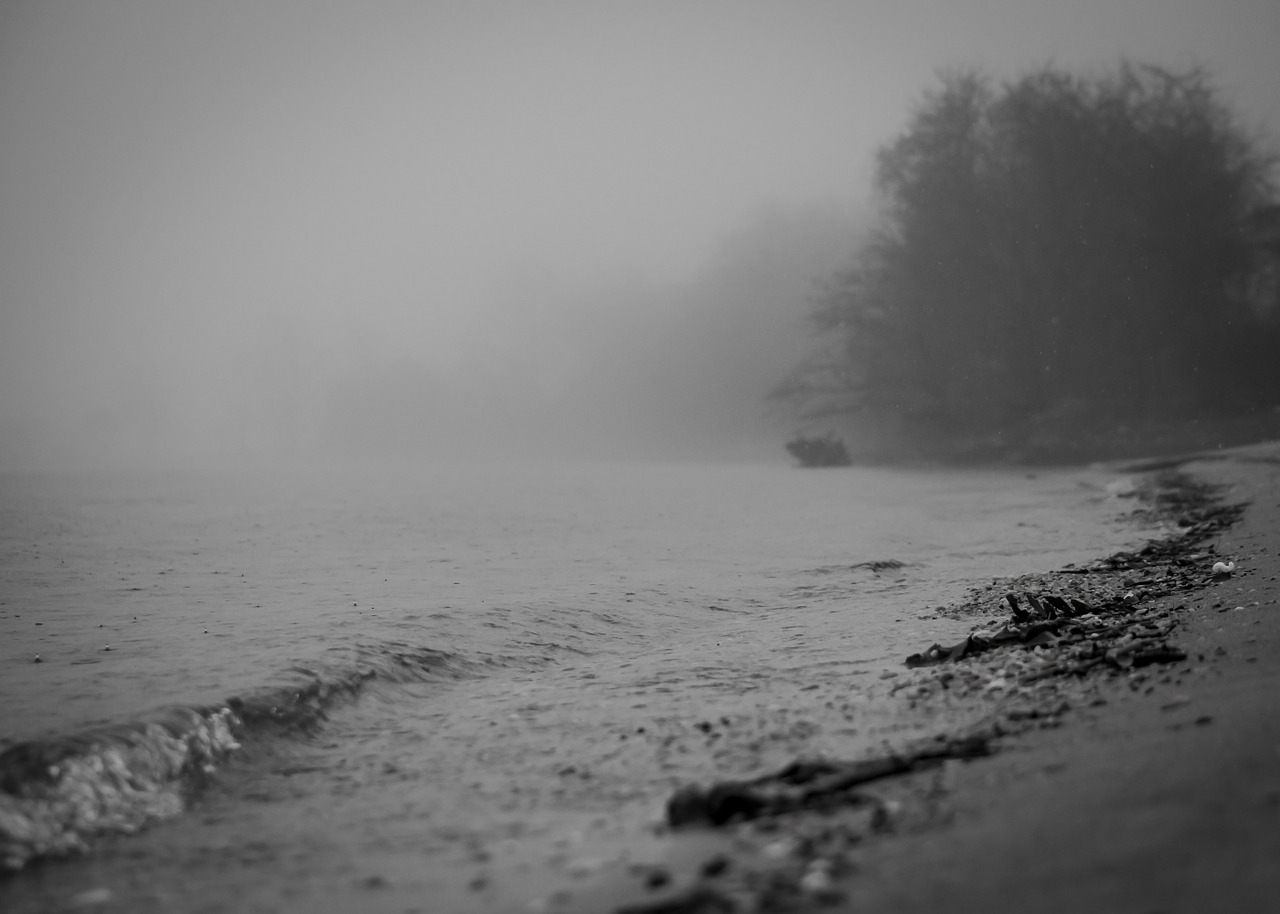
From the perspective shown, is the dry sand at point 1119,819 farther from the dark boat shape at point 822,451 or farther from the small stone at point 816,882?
the dark boat shape at point 822,451

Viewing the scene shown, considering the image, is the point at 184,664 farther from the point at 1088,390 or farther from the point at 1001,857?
the point at 1088,390

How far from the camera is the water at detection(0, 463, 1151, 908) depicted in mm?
4691

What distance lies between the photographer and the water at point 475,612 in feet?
15.4

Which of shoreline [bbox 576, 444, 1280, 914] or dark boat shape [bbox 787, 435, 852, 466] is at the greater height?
dark boat shape [bbox 787, 435, 852, 466]

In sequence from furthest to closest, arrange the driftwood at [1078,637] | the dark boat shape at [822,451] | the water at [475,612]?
the dark boat shape at [822,451] → the water at [475,612] → the driftwood at [1078,637]

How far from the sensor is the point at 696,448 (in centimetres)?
6981

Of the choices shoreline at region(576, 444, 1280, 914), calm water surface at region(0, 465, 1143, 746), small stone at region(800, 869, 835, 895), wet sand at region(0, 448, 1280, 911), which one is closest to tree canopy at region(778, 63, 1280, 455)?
calm water surface at region(0, 465, 1143, 746)

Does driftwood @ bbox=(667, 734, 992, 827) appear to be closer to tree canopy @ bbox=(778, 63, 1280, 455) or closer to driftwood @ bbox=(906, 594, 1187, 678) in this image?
driftwood @ bbox=(906, 594, 1187, 678)

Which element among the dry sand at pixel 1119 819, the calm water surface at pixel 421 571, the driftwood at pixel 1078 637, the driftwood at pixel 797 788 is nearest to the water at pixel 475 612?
the calm water surface at pixel 421 571

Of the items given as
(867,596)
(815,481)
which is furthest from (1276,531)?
(815,481)

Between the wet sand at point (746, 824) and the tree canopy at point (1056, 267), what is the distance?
126 ft

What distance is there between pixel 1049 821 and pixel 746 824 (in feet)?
2.89

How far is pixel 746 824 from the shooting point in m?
2.73

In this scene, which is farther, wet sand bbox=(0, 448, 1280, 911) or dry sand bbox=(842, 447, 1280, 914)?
wet sand bbox=(0, 448, 1280, 911)
